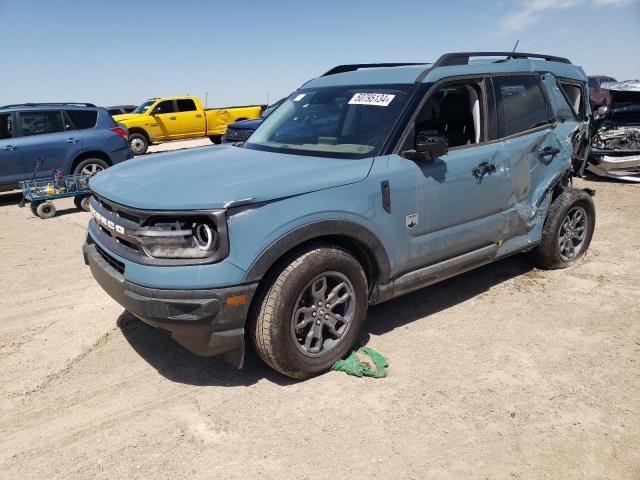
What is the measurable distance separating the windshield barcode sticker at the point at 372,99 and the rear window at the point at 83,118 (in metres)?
8.01

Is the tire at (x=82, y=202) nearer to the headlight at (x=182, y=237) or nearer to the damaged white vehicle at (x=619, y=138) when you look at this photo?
the headlight at (x=182, y=237)

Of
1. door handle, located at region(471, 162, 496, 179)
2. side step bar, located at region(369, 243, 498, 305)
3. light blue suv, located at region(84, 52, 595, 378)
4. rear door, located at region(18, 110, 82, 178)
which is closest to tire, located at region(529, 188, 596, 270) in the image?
light blue suv, located at region(84, 52, 595, 378)

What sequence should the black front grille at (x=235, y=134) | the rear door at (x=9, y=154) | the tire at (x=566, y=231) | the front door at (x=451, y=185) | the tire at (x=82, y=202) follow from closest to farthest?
the front door at (x=451, y=185) → the tire at (x=566, y=231) → the tire at (x=82, y=202) → the rear door at (x=9, y=154) → the black front grille at (x=235, y=134)

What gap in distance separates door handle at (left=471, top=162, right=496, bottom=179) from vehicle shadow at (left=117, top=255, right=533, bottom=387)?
3.87 feet

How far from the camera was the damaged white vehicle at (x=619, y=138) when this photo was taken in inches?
378

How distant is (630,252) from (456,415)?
3.93 metres

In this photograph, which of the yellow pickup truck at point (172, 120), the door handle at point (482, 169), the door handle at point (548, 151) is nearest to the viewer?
the door handle at point (482, 169)

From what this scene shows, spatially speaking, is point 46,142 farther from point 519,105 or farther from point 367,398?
point 367,398

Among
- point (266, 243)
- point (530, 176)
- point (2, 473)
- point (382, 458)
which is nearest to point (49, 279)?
point (2, 473)

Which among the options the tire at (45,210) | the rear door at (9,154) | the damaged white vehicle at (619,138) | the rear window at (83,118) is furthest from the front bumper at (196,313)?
the damaged white vehicle at (619,138)

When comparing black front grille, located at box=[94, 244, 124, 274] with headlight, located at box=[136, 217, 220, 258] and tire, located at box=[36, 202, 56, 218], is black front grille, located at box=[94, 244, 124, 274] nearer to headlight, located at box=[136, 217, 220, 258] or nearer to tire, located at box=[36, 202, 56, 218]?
headlight, located at box=[136, 217, 220, 258]

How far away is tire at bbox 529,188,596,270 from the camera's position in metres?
4.85

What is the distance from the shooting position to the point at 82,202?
352 inches

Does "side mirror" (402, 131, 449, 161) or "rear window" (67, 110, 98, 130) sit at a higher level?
"rear window" (67, 110, 98, 130)
